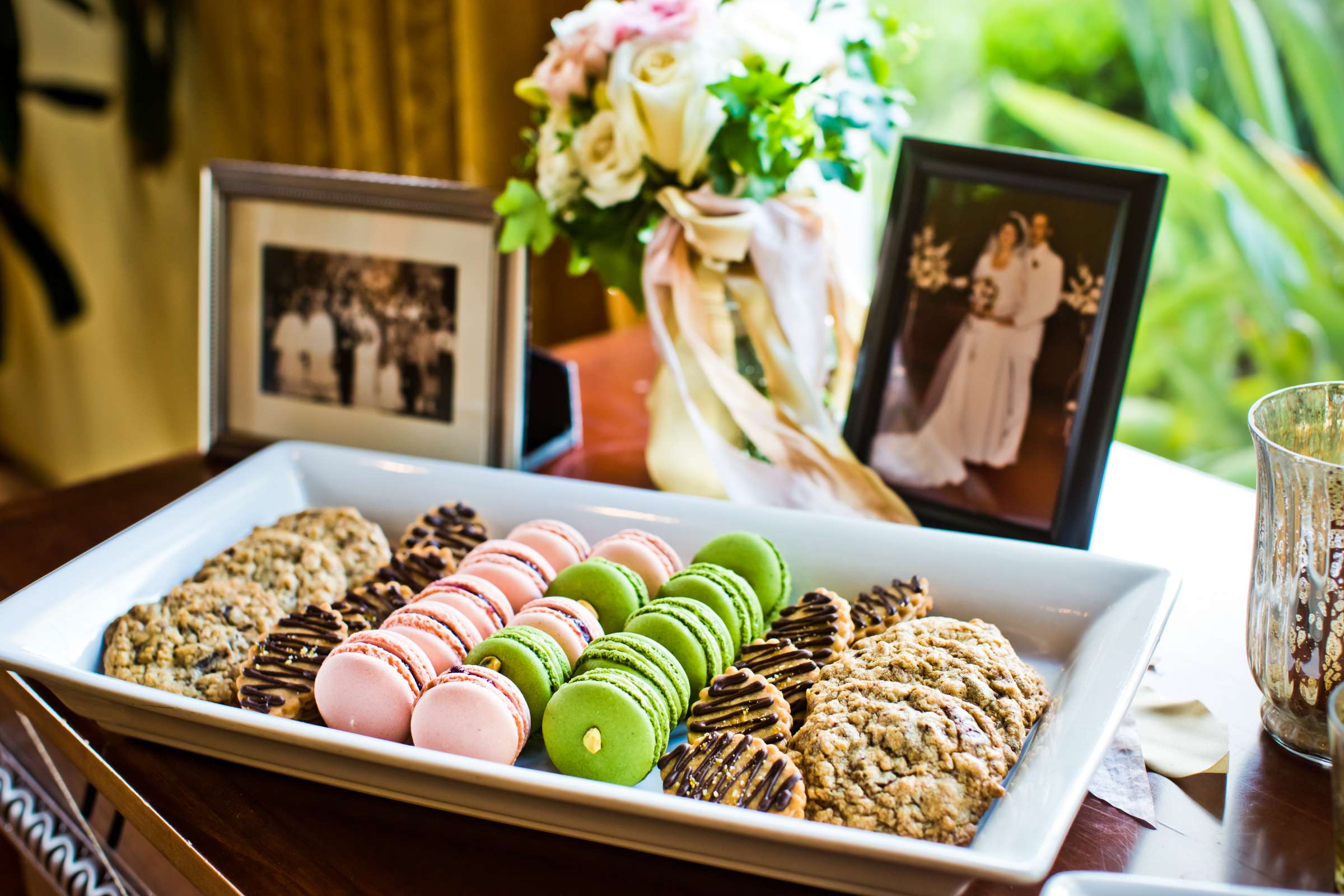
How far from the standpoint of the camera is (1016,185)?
42.5 inches

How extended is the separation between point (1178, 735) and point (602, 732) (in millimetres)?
442

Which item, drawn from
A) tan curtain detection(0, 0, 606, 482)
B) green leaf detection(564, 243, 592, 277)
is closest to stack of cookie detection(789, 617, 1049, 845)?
green leaf detection(564, 243, 592, 277)

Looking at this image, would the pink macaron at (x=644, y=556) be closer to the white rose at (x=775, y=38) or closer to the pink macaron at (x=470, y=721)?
the pink macaron at (x=470, y=721)

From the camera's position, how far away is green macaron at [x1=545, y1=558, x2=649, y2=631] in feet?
3.00

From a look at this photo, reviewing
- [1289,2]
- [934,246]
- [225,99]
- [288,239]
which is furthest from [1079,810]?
[225,99]

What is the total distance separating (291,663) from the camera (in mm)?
856

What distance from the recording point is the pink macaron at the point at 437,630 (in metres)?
0.85

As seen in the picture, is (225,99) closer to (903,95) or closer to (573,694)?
(903,95)

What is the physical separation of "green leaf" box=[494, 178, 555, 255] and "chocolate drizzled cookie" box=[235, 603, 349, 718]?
17.2 inches

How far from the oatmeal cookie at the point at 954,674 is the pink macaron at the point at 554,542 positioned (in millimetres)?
276

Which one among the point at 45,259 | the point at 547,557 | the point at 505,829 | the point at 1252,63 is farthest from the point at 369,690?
the point at 45,259

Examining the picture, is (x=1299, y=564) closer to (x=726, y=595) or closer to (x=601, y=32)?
(x=726, y=595)

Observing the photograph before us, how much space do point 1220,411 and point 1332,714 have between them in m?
1.84

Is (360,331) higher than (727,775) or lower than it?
higher
